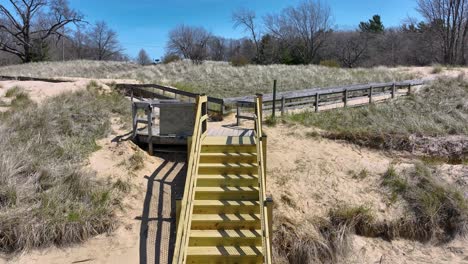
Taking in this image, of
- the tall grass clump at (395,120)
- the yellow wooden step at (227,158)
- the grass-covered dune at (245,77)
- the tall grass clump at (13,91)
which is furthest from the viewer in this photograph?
the grass-covered dune at (245,77)

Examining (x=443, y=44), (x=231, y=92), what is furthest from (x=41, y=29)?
(x=443, y=44)

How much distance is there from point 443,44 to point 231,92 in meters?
38.1

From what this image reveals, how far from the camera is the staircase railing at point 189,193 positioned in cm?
496

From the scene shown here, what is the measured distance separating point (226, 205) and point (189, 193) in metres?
1.04

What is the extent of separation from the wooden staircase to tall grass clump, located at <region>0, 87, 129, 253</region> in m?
2.34

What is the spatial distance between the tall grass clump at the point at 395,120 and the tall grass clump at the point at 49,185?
6.83m

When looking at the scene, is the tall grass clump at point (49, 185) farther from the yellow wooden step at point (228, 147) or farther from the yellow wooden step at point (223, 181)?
the yellow wooden step at point (228, 147)

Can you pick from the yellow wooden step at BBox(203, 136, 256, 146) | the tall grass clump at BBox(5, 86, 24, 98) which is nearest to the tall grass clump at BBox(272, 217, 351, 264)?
the yellow wooden step at BBox(203, 136, 256, 146)

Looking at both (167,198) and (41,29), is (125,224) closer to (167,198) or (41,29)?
(167,198)

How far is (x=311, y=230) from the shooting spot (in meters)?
8.10

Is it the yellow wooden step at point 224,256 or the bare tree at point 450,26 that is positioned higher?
the bare tree at point 450,26

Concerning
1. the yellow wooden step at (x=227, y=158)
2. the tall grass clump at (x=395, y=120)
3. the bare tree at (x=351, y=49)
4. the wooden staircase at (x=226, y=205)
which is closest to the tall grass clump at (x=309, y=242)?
the wooden staircase at (x=226, y=205)

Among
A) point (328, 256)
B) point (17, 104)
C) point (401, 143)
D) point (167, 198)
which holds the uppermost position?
point (17, 104)

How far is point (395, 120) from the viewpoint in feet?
43.1
